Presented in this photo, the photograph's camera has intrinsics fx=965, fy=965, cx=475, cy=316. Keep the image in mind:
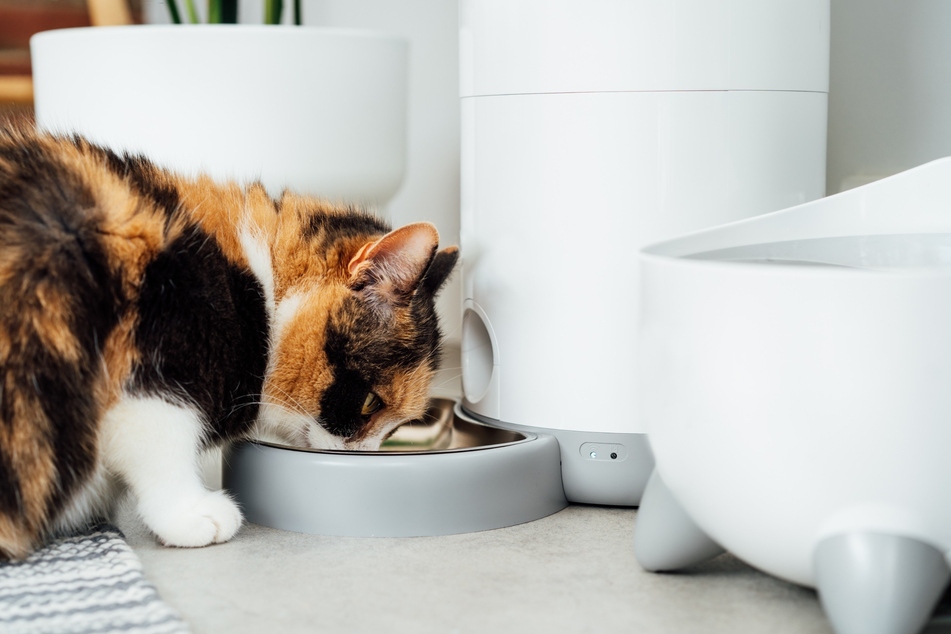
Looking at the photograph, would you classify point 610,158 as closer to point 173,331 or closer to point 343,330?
point 343,330

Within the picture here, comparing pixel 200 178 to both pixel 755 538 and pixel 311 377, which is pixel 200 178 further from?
pixel 755 538

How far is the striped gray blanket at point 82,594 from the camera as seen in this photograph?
2.28 ft

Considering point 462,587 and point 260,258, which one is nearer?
point 462,587

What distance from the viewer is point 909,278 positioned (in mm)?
580

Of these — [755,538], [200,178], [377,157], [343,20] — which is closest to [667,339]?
[755,538]

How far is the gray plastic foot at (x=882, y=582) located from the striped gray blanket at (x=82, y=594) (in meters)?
0.45

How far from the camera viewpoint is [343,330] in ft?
3.29

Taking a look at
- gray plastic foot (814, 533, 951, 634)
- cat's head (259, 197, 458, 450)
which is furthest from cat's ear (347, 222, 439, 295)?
gray plastic foot (814, 533, 951, 634)

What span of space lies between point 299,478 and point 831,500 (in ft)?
1.68

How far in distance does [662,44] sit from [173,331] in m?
0.54

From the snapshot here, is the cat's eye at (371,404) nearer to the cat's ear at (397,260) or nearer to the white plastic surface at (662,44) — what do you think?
the cat's ear at (397,260)

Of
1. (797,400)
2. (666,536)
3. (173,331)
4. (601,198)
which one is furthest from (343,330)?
(797,400)

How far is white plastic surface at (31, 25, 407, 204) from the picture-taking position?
125cm

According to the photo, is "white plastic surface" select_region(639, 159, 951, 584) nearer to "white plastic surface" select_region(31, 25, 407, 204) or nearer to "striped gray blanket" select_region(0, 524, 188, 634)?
"striped gray blanket" select_region(0, 524, 188, 634)
